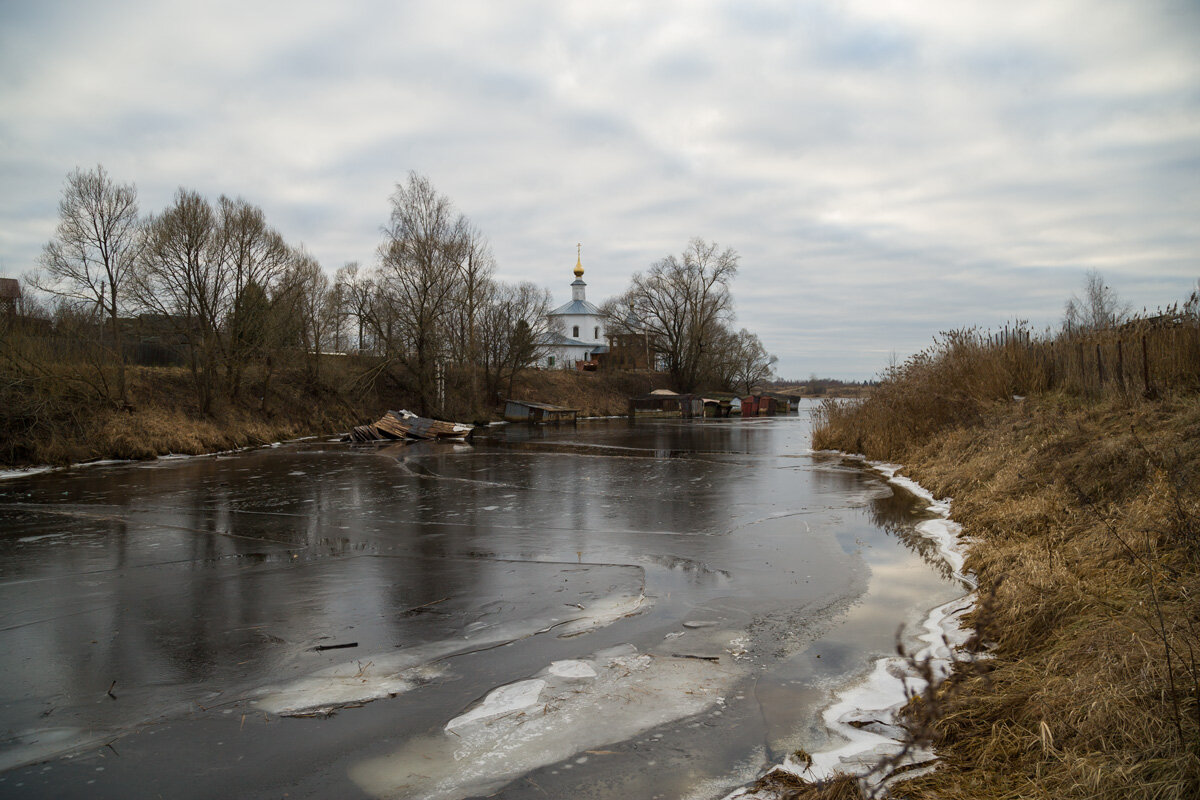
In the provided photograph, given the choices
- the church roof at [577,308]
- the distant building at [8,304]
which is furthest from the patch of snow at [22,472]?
the church roof at [577,308]

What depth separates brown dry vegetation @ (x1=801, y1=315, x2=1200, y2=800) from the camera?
309cm

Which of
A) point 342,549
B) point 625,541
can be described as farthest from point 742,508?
point 342,549

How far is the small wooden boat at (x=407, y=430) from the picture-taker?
29.3 m

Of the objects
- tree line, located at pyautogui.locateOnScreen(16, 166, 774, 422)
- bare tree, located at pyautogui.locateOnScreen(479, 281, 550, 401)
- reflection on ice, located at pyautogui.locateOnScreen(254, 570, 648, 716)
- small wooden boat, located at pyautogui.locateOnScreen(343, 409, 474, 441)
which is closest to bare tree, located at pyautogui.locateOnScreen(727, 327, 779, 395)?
tree line, located at pyautogui.locateOnScreen(16, 166, 774, 422)

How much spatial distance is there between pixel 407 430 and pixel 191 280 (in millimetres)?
9591

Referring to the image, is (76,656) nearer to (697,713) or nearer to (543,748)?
(543,748)

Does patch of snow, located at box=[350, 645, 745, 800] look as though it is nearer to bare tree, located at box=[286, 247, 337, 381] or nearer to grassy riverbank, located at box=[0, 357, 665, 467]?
grassy riverbank, located at box=[0, 357, 665, 467]

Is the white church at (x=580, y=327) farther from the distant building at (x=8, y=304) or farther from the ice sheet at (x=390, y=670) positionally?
the ice sheet at (x=390, y=670)

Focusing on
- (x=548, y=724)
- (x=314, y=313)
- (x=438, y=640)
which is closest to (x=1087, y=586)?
(x=548, y=724)

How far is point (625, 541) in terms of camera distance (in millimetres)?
9242

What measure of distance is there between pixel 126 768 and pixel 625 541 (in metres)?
6.22

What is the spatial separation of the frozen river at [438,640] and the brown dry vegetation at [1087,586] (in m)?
0.82

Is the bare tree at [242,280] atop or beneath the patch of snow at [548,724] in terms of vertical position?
atop

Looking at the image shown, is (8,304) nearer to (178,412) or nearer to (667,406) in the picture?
(178,412)
